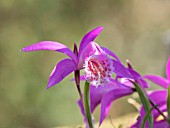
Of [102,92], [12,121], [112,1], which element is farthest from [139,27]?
[102,92]

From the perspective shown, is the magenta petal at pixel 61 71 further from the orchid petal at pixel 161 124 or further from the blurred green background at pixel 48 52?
the blurred green background at pixel 48 52

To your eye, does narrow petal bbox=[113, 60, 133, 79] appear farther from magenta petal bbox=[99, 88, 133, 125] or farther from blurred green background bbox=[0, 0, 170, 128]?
blurred green background bbox=[0, 0, 170, 128]

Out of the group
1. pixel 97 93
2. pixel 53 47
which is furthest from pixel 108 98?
pixel 53 47

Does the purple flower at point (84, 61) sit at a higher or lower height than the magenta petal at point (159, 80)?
higher

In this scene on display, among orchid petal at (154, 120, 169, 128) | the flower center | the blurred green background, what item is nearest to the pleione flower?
the flower center

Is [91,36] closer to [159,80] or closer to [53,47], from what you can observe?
[53,47]

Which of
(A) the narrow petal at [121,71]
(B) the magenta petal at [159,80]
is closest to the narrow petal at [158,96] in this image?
(B) the magenta petal at [159,80]
